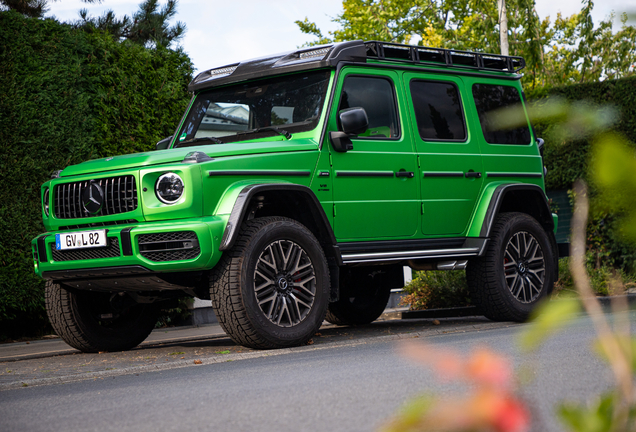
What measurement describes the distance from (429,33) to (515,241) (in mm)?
16049

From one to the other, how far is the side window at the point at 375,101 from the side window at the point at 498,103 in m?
1.16

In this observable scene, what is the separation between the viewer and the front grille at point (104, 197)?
5797 mm

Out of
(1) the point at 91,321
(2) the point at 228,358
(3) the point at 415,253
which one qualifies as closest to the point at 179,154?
(2) the point at 228,358

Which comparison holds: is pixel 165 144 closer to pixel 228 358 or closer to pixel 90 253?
pixel 90 253

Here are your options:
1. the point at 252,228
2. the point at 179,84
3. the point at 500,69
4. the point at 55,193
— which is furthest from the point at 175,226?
the point at 179,84

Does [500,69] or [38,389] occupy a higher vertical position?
[500,69]

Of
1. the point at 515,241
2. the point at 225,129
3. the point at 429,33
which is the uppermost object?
the point at 429,33

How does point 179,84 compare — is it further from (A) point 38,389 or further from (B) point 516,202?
(A) point 38,389

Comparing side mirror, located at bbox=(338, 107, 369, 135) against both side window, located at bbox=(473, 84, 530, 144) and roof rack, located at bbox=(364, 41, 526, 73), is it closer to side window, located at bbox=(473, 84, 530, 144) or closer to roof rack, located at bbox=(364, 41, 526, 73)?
roof rack, located at bbox=(364, 41, 526, 73)

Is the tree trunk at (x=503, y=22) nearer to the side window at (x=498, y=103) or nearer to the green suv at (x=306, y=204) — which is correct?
the green suv at (x=306, y=204)

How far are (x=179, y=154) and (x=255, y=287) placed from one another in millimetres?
1136

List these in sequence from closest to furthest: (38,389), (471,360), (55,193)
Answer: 1. (471,360)
2. (38,389)
3. (55,193)

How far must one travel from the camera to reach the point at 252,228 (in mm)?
5734

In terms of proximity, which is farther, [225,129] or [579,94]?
[579,94]
